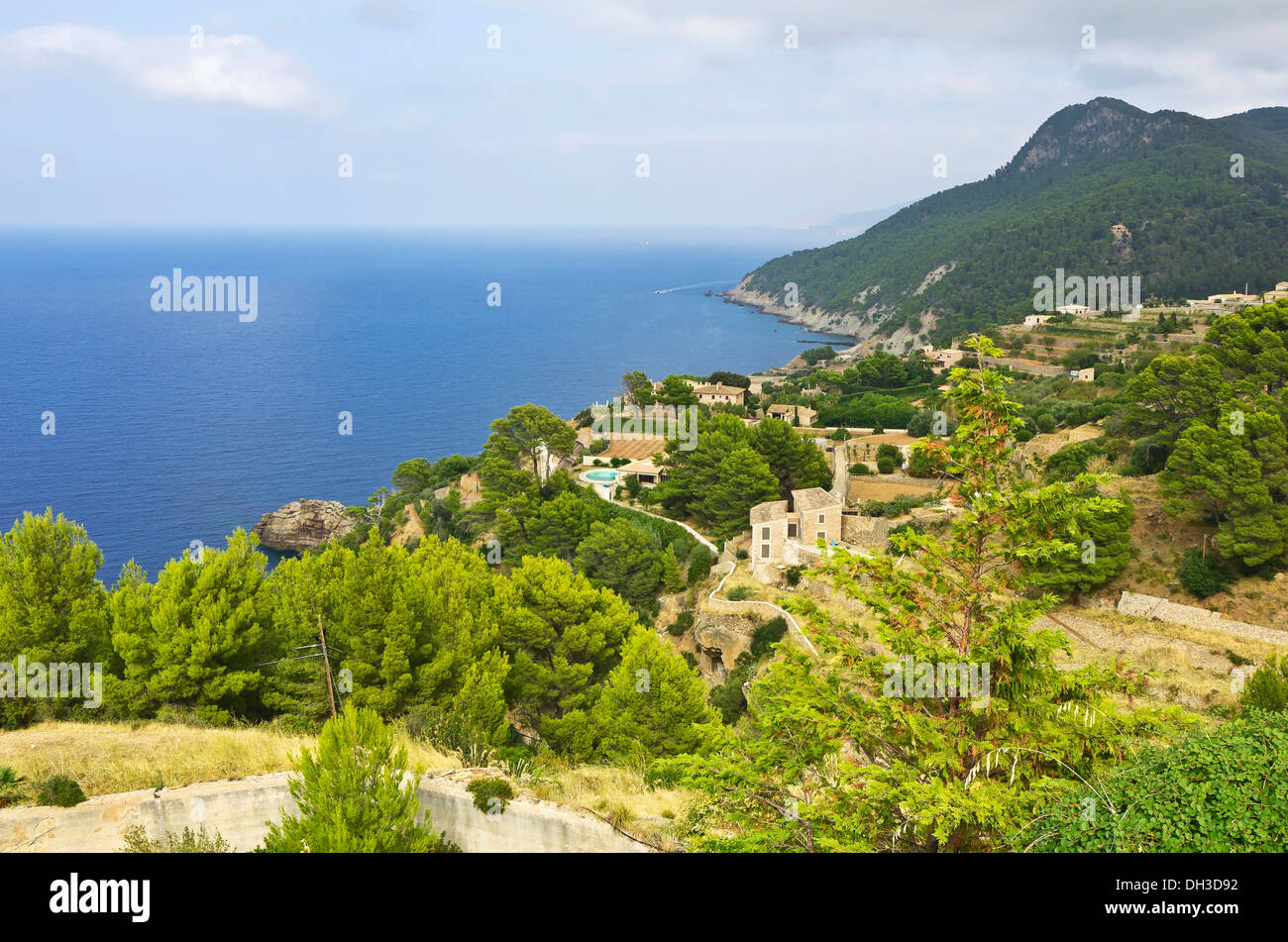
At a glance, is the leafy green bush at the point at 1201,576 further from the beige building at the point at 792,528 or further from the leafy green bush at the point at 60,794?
the leafy green bush at the point at 60,794

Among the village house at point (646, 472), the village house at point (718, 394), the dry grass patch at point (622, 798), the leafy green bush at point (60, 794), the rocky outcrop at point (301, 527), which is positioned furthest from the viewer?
the village house at point (718, 394)

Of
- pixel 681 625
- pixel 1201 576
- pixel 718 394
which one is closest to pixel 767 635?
pixel 681 625

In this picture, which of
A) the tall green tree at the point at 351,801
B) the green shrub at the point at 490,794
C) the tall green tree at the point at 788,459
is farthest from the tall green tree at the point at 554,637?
the tall green tree at the point at 788,459

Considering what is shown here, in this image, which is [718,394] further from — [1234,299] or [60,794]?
[60,794]
